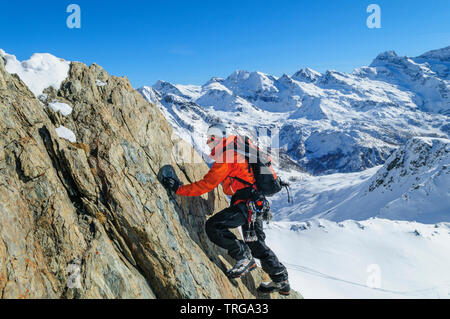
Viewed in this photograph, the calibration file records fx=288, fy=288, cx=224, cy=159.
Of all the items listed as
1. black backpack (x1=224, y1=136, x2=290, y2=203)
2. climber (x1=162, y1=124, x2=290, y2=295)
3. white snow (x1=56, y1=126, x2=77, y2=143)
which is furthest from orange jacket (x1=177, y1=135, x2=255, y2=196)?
white snow (x1=56, y1=126, x2=77, y2=143)

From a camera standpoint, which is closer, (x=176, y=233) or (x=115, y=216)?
(x=115, y=216)

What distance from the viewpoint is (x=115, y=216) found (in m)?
6.98

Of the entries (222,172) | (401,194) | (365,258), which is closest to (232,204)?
(222,172)

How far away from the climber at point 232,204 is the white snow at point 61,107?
3.25 metres

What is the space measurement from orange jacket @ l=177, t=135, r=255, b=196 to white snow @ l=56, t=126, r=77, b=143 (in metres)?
3.07

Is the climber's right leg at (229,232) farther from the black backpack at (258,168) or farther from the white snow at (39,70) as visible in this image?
the white snow at (39,70)

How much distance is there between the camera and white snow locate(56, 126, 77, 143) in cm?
734

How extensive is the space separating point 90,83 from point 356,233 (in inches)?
1118

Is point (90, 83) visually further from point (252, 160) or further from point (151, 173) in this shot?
point (252, 160)

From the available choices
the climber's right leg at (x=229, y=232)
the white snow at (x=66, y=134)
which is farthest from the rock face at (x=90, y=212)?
the climber's right leg at (x=229, y=232)

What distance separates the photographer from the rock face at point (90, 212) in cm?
572

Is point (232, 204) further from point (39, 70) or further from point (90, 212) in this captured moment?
point (39, 70)

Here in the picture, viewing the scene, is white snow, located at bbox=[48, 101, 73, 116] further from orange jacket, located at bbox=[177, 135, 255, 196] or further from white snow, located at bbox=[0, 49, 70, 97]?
orange jacket, located at bbox=[177, 135, 255, 196]
